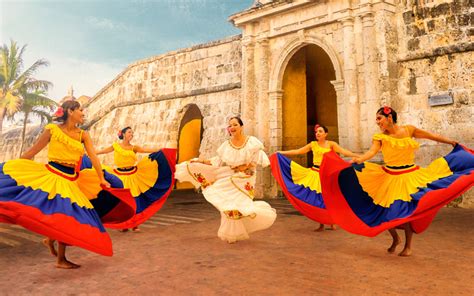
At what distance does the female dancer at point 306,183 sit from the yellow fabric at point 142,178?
83.3 inches

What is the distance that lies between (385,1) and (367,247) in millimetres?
6465

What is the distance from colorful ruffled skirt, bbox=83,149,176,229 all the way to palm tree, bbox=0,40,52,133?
2144cm

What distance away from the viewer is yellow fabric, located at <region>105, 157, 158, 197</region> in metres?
6.36

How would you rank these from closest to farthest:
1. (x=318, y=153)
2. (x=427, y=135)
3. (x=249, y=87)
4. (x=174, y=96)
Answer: (x=427, y=135) < (x=318, y=153) < (x=249, y=87) < (x=174, y=96)

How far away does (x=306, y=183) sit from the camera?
20.8ft

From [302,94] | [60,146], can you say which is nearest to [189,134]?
[302,94]

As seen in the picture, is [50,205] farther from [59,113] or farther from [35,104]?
[35,104]

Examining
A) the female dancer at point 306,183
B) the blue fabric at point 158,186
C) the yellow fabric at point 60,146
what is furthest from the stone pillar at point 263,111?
the yellow fabric at point 60,146

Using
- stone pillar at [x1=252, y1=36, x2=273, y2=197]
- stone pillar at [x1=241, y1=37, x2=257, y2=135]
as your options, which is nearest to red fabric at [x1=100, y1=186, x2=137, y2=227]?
stone pillar at [x1=252, y1=36, x2=273, y2=197]

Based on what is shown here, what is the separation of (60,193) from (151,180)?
2.62 m

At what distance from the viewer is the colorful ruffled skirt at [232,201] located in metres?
5.31

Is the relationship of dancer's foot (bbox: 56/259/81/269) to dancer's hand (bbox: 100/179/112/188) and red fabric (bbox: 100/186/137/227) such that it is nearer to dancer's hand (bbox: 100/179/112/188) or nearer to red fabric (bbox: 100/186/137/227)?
red fabric (bbox: 100/186/137/227)

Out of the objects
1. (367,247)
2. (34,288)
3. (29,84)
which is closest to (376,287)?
(367,247)

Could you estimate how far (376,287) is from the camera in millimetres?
3275
